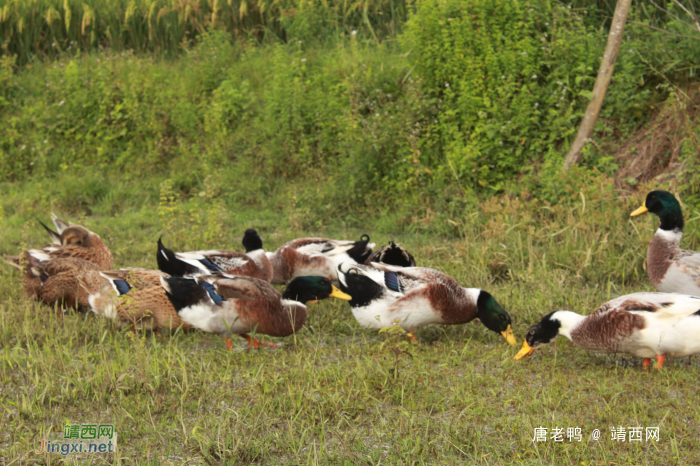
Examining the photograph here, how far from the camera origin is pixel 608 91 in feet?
26.8

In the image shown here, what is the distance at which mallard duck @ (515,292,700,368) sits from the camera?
3.96 meters

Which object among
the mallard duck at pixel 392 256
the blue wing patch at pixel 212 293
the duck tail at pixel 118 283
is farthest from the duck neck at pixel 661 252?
the duck tail at pixel 118 283

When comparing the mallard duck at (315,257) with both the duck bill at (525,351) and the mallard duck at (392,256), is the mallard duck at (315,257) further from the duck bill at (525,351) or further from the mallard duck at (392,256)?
the duck bill at (525,351)

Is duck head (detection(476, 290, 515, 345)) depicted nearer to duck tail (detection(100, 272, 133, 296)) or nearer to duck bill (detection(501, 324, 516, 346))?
duck bill (detection(501, 324, 516, 346))

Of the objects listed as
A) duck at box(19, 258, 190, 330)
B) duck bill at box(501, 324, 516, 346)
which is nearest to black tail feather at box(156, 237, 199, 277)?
duck at box(19, 258, 190, 330)

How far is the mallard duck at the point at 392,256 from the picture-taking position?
5.66 metres

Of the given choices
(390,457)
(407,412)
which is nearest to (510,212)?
(407,412)

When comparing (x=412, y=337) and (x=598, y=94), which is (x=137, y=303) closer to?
(x=412, y=337)

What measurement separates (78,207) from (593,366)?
784 centimetres

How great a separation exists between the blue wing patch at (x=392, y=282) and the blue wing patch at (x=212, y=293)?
121 centimetres

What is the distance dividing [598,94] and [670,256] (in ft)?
10.4

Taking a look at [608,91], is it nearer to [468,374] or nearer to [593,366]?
[593,366]

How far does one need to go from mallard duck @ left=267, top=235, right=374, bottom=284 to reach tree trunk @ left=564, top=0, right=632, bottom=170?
3.06 meters

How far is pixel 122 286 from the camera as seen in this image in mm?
4910
